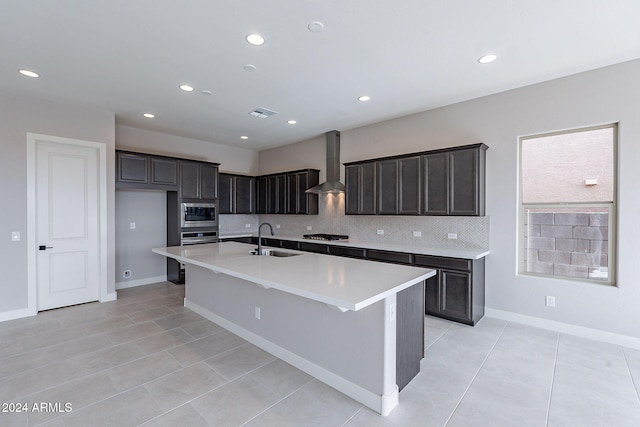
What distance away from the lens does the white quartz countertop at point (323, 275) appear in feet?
5.86

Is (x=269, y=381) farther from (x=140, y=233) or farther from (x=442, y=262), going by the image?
(x=140, y=233)

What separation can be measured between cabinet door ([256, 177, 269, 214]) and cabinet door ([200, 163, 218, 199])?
1108 mm

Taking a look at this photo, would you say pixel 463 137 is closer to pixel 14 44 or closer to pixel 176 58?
pixel 176 58

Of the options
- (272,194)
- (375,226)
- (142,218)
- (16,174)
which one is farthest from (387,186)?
(16,174)

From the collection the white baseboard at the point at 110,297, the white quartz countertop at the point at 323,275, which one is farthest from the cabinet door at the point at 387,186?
the white baseboard at the point at 110,297

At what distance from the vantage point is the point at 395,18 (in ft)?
Answer: 7.50

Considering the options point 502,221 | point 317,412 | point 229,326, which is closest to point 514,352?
point 502,221

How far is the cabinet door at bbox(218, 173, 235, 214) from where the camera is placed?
20.6 feet

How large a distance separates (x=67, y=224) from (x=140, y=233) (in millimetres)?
1311

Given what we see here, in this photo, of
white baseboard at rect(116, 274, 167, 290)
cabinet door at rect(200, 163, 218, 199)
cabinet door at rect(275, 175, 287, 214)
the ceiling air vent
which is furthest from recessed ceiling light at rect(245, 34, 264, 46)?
white baseboard at rect(116, 274, 167, 290)

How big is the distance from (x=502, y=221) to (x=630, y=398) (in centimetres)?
201

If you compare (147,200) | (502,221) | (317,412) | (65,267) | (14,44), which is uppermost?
(14,44)

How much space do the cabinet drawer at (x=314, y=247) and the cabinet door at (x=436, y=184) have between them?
1.80 m

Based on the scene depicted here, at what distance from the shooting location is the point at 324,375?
7.75 feet
